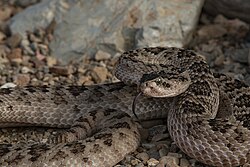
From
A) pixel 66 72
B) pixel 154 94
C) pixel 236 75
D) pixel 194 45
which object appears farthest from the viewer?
pixel 194 45

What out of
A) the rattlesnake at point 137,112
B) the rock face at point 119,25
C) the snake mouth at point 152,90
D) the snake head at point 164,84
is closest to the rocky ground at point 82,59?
the rock face at point 119,25

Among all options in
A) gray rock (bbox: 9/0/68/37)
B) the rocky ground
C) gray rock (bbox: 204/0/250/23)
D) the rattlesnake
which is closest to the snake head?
the rattlesnake

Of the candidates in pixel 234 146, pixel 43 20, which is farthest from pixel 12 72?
pixel 234 146

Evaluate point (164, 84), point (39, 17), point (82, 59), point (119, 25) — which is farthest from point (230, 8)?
point (164, 84)

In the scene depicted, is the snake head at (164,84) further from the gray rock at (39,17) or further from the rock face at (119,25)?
the gray rock at (39,17)

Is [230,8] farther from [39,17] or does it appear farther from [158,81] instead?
[158,81]

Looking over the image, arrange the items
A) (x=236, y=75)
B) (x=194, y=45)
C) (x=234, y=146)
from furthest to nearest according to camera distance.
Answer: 1. (x=194, y=45)
2. (x=236, y=75)
3. (x=234, y=146)

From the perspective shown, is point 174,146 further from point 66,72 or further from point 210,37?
point 210,37
